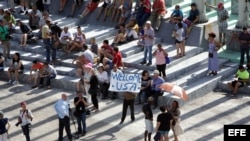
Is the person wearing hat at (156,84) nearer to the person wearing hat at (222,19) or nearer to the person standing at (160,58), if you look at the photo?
the person standing at (160,58)

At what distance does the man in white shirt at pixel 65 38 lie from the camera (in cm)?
2803

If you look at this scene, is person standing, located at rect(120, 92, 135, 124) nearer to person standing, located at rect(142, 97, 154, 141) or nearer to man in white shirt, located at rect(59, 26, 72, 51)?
person standing, located at rect(142, 97, 154, 141)

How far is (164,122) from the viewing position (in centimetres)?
2033

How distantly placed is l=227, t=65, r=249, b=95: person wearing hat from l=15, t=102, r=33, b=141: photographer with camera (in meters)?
7.08

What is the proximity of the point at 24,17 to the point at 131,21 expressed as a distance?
18.2 ft

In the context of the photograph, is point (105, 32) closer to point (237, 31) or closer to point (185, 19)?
point (185, 19)

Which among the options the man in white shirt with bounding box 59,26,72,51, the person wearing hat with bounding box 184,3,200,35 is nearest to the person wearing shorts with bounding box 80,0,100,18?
the man in white shirt with bounding box 59,26,72,51

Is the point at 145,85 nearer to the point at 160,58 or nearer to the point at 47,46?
the point at 160,58

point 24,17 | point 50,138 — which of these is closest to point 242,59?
point 50,138

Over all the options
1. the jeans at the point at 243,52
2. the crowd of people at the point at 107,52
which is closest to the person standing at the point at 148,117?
the crowd of people at the point at 107,52

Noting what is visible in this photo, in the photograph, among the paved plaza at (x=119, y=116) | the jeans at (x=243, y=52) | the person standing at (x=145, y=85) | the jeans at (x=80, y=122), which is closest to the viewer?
the jeans at (x=80, y=122)

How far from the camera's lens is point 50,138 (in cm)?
2209

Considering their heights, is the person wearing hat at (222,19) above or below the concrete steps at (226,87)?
above

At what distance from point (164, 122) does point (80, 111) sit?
8.80 feet
